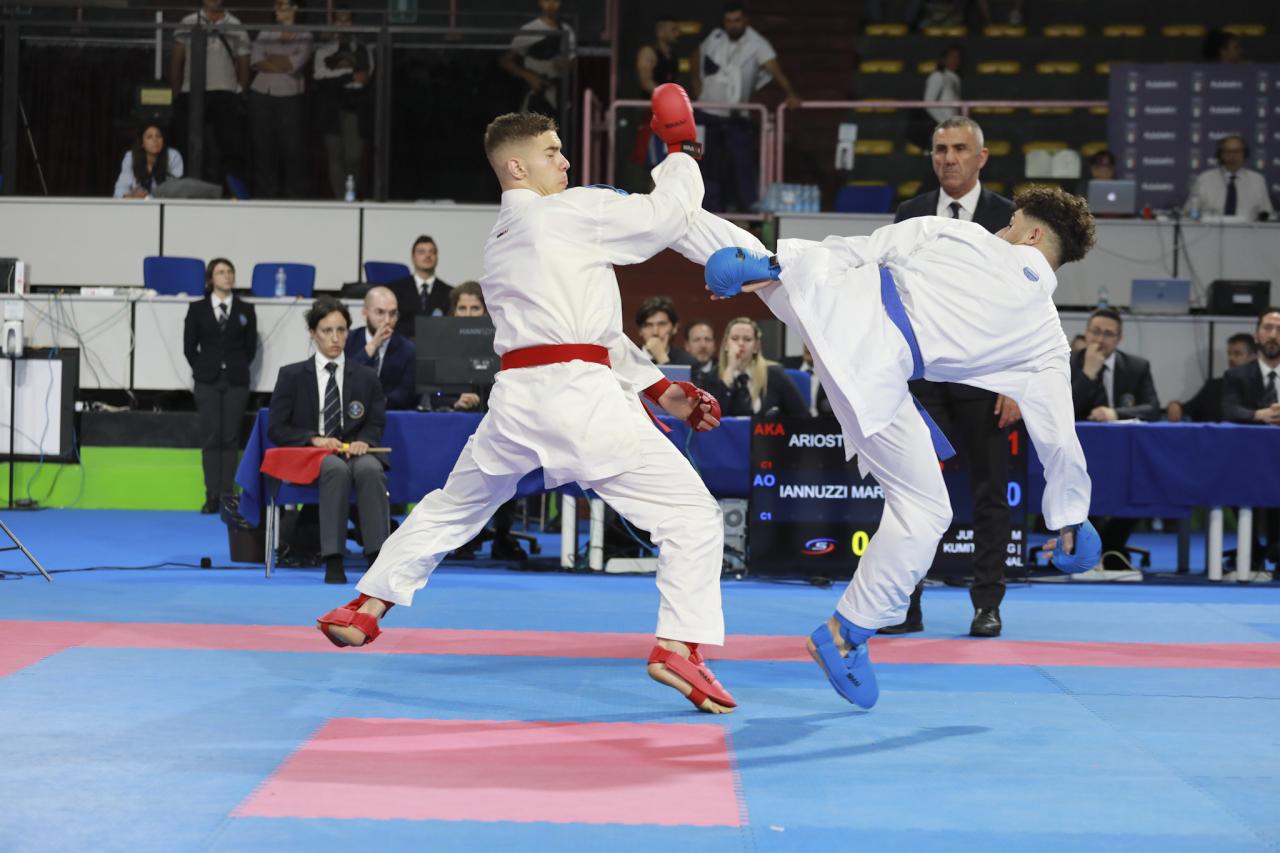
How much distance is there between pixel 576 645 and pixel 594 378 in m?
1.48

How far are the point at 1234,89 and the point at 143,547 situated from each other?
35.2 feet

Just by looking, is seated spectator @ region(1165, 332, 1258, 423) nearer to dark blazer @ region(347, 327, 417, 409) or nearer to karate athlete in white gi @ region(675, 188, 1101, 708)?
dark blazer @ region(347, 327, 417, 409)

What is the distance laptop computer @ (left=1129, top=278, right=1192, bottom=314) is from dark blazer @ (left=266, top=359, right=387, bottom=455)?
6678 millimetres

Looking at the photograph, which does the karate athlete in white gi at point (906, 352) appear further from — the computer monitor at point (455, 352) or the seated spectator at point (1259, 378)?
the seated spectator at point (1259, 378)

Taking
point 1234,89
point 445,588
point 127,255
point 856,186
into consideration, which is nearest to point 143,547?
point 445,588

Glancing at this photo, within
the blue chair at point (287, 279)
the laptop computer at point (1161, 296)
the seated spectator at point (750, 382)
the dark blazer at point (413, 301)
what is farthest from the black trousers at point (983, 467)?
the blue chair at point (287, 279)

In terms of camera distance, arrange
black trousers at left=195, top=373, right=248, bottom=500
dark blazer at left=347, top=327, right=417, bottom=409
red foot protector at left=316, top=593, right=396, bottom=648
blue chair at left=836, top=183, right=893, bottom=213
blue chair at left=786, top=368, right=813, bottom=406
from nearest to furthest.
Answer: red foot protector at left=316, top=593, right=396, bottom=648 → dark blazer at left=347, top=327, right=417, bottom=409 → blue chair at left=786, top=368, right=813, bottom=406 → black trousers at left=195, top=373, right=248, bottom=500 → blue chair at left=836, top=183, right=893, bottom=213

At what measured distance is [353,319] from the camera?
11688 millimetres

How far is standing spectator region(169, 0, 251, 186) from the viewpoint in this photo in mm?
13586

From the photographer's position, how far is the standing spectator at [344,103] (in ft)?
44.9

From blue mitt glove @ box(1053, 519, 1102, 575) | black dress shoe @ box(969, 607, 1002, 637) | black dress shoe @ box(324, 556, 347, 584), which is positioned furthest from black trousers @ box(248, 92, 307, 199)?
blue mitt glove @ box(1053, 519, 1102, 575)

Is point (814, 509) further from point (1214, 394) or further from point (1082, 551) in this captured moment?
point (1214, 394)

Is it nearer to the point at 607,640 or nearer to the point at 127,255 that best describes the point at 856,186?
the point at 127,255

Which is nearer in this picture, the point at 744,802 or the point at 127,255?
the point at 744,802
